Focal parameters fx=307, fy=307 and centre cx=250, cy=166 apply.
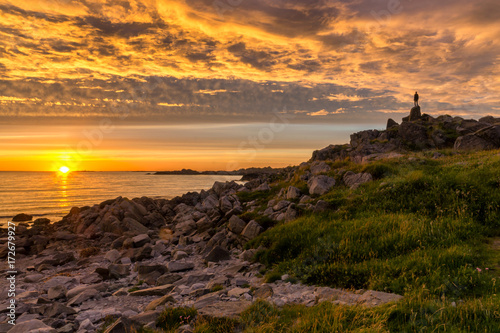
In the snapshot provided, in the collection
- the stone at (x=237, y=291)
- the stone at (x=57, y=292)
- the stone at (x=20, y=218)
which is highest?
the stone at (x=237, y=291)

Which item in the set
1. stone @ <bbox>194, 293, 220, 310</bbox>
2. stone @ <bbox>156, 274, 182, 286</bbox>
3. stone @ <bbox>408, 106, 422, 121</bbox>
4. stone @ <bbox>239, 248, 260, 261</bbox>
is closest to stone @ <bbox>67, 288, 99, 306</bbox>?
stone @ <bbox>156, 274, 182, 286</bbox>

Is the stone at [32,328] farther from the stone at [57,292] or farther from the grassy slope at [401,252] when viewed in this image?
the grassy slope at [401,252]

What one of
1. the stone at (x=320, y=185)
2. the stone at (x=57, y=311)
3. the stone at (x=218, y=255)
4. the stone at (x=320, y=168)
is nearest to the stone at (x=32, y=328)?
the stone at (x=57, y=311)

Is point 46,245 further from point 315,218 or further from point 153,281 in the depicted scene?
point 315,218

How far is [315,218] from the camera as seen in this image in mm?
14734

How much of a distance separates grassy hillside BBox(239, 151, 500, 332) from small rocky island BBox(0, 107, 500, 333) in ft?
2.88

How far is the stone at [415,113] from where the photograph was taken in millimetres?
72500

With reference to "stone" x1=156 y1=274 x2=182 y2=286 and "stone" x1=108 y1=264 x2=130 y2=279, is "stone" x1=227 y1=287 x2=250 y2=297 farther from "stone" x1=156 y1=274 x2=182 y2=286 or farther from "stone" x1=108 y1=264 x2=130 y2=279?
"stone" x1=108 y1=264 x2=130 y2=279

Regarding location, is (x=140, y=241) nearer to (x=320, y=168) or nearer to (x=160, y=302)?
(x=160, y=302)

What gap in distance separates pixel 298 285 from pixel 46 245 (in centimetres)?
2448

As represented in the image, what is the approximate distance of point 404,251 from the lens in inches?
414

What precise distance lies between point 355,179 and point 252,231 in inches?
285

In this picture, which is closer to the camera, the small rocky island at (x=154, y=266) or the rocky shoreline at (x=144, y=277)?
the rocky shoreline at (x=144, y=277)

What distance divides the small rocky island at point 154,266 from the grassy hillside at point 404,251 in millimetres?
877
